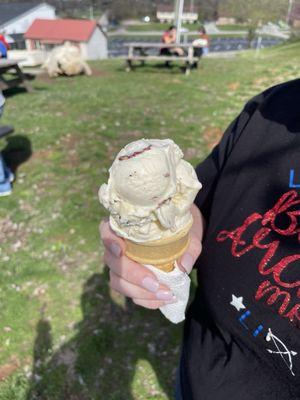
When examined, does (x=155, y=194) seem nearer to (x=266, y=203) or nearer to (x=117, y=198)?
(x=117, y=198)

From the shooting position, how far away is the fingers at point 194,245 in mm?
1725

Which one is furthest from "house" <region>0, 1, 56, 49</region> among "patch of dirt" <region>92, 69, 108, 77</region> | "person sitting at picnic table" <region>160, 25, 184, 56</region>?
"person sitting at picnic table" <region>160, 25, 184, 56</region>

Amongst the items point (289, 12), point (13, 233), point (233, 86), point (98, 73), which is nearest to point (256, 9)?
point (289, 12)

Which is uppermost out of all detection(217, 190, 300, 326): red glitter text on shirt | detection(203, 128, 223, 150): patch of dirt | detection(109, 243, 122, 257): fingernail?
detection(217, 190, 300, 326): red glitter text on shirt

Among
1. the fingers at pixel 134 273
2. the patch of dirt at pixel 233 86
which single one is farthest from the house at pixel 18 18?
the fingers at pixel 134 273

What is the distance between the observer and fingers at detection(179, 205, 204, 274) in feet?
5.66

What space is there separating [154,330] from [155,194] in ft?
9.59

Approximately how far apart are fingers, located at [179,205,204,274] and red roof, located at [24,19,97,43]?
26.7 meters

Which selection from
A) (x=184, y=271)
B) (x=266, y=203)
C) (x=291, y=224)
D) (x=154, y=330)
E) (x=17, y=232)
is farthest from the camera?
(x=17, y=232)

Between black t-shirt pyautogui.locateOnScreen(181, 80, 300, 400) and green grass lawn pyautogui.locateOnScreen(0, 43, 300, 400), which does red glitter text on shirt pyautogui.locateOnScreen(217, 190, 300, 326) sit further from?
green grass lawn pyautogui.locateOnScreen(0, 43, 300, 400)

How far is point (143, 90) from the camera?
1171 cm

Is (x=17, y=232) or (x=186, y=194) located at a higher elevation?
(x=186, y=194)

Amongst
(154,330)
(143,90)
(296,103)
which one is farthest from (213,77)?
(296,103)

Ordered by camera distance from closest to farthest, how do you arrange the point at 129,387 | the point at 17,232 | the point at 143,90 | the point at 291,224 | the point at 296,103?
the point at 291,224
the point at 296,103
the point at 129,387
the point at 17,232
the point at 143,90
